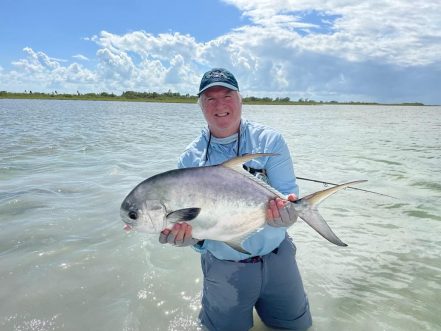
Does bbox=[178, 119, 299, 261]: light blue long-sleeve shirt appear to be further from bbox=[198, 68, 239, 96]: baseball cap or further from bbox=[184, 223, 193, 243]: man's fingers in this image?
bbox=[184, 223, 193, 243]: man's fingers

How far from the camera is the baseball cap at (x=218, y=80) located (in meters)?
3.23

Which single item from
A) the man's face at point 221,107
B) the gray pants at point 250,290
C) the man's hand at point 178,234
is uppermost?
the man's face at point 221,107

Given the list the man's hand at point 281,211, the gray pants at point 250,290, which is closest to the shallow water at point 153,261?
the gray pants at point 250,290

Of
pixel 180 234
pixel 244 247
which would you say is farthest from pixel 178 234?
pixel 244 247

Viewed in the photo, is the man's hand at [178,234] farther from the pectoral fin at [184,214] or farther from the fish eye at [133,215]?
the fish eye at [133,215]

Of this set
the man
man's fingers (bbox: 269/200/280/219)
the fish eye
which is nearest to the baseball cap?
the man

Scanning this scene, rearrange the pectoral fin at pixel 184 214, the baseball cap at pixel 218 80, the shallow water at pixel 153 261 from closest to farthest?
the pectoral fin at pixel 184 214 < the baseball cap at pixel 218 80 < the shallow water at pixel 153 261

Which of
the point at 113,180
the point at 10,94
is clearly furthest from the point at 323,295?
the point at 10,94

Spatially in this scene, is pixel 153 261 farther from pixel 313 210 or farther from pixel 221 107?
pixel 313 210

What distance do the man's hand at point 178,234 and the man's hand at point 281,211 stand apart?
565 millimetres

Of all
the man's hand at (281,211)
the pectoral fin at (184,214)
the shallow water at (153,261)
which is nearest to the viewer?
the pectoral fin at (184,214)

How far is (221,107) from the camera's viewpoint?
3283 millimetres

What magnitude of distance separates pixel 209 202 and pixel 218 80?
1.04m

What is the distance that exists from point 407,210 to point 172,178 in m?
5.88
